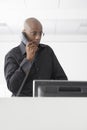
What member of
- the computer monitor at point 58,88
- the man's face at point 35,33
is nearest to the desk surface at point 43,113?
the computer monitor at point 58,88

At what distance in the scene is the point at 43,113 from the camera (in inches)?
25.9

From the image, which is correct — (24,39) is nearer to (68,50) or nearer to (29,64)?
(29,64)

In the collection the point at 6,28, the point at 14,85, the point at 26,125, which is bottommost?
the point at 6,28

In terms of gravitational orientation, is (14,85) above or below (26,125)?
below

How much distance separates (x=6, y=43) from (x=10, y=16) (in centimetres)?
121

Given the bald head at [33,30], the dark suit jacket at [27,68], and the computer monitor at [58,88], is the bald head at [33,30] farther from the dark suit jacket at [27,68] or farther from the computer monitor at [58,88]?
the computer monitor at [58,88]

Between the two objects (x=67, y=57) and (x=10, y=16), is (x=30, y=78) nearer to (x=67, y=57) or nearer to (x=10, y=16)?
(x=10, y=16)

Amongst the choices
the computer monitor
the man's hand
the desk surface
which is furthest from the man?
the desk surface

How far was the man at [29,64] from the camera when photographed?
1.58 metres

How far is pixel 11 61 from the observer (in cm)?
167

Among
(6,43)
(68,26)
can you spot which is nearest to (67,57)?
(68,26)

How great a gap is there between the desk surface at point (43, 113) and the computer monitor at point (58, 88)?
0.76ft

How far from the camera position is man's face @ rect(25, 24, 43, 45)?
5.74ft

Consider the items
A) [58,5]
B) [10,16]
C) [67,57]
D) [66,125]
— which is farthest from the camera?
[67,57]
